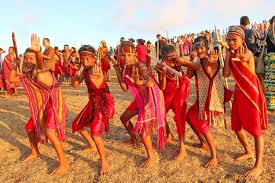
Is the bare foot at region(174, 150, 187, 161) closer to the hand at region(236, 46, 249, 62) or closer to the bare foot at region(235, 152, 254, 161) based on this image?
the bare foot at region(235, 152, 254, 161)

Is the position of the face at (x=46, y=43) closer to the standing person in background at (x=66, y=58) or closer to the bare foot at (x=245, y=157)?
the standing person in background at (x=66, y=58)

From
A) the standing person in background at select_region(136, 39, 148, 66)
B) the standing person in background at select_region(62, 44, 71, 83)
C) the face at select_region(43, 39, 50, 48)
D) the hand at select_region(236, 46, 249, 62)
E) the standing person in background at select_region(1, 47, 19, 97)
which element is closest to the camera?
the hand at select_region(236, 46, 249, 62)

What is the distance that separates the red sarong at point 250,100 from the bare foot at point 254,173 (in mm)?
429

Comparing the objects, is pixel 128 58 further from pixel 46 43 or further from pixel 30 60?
pixel 46 43

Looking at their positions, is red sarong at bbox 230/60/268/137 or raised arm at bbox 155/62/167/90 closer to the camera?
red sarong at bbox 230/60/268/137

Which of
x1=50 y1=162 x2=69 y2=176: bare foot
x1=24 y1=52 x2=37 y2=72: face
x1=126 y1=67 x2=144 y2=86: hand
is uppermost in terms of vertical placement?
x1=24 y1=52 x2=37 y2=72: face

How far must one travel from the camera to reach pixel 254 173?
4324 millimetres

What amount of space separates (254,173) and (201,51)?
173cm

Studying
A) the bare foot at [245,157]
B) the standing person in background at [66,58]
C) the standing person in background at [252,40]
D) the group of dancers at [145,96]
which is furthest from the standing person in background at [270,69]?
the standing person in background at [66,58]

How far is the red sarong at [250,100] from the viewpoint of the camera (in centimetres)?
436

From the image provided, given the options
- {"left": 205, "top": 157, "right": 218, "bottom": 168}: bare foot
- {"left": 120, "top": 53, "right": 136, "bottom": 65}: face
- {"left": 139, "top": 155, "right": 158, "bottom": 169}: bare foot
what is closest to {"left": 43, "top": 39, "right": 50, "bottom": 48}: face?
{"left": 120, "top": 53, "right": 136, "bottom": 65}: face

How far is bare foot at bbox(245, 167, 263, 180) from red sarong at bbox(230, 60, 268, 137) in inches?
16.9

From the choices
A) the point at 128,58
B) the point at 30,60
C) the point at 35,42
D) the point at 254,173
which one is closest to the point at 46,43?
the point at 30,60

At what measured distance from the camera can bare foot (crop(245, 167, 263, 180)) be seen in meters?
4.29
